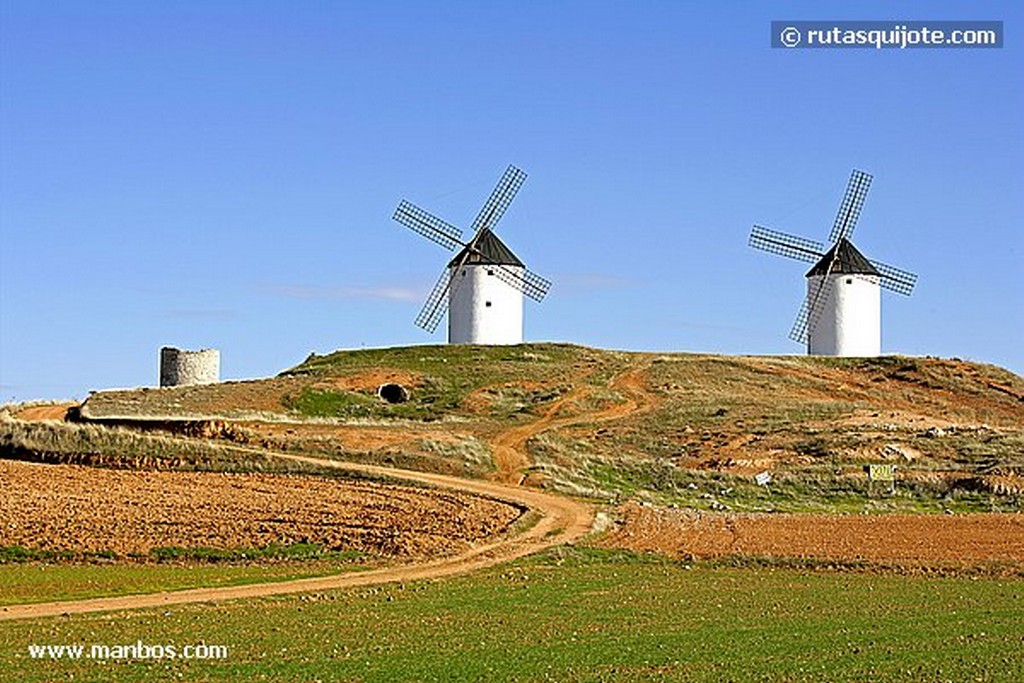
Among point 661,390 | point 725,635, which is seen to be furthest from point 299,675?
point 661,390

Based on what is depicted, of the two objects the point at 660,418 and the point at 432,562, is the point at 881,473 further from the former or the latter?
the point at 432,562

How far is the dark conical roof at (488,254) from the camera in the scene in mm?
76688

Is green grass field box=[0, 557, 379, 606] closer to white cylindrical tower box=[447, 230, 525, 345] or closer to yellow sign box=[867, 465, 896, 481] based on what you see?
yellow sign box=[867, 465, 896, 481]

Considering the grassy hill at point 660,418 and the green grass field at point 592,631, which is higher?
the grassy hill at point 660,418

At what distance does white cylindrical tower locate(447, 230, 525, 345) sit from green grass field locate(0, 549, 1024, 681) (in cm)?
4113

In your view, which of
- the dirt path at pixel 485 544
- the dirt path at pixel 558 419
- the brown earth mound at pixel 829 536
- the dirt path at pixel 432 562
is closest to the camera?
the dirt path at pixel 432 562

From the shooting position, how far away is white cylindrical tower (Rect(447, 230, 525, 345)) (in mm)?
76562

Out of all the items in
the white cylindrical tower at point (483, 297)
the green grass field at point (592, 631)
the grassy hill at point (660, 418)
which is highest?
the white cylindrical tower at point (483, 297)

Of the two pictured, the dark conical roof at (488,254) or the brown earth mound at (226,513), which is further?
the dark conical roof at (488,254)

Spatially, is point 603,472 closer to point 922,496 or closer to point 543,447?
point 543,447

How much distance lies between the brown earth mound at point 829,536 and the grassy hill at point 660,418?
368cm

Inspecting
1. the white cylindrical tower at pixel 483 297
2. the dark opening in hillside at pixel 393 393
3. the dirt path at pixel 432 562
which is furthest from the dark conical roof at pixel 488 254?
the dirt path at pixel 432 562

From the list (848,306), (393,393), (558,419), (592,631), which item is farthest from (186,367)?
(592,631)

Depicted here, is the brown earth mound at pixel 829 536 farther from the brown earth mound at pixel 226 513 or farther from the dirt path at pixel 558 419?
the dirt path at pixel 558 419
